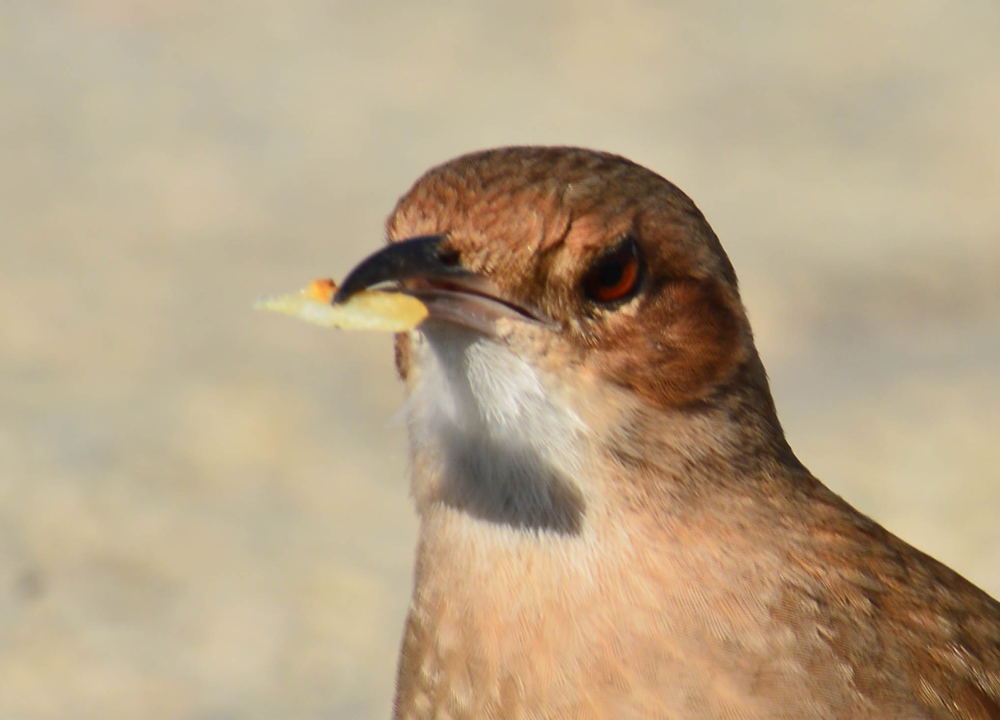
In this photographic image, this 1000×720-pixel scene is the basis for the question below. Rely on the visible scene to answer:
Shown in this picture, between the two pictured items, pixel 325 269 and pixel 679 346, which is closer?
pixel 679 346

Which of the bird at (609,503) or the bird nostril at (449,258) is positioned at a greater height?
the bird nostril at (449,258)

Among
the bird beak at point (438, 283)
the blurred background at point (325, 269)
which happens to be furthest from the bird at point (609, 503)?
the blurred background at point (325, 269)

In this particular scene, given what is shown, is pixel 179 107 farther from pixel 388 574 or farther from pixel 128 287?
pixel 388 574

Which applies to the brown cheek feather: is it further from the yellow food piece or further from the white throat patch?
the yellow food piece

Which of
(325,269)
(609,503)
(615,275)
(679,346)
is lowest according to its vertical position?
(609,503)

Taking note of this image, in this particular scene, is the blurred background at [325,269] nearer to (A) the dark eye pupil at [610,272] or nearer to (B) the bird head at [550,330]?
(B) the bird head at [550,330]

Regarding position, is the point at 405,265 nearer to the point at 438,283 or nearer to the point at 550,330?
the point at 438,283

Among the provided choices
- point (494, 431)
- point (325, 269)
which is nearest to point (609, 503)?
point (494, 431)
